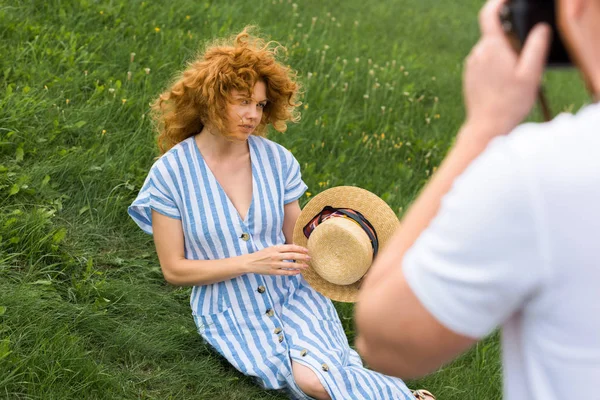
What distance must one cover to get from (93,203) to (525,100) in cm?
376

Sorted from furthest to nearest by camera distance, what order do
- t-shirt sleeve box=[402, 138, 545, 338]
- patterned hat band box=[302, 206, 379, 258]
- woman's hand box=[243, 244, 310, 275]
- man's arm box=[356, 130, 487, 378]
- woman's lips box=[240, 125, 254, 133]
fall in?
patterned hat band box=[302, 206, 379, 258], woman's lips box=[240, 125, 254, 133], woman's hand box=[243, 244, 310, 275], man's arm box=[356, 130, 487, 378], t-shirt sleeve box=[402, 138, 545, 338]

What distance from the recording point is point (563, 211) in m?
1.11

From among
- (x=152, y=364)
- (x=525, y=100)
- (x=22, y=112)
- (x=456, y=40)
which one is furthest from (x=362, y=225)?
(x=456, y=40)

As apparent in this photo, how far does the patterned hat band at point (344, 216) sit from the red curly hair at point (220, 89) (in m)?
0.50

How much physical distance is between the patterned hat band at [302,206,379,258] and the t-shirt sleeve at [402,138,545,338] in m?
2.70

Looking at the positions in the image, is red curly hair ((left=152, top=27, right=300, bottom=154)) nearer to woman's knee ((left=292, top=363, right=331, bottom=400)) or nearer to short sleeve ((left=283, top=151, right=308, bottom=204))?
short sleeve ((left=283, top=151, right=308, bottom=204))

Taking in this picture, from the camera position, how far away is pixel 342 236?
380cm

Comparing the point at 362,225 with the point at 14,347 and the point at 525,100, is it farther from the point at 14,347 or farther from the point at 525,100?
the point at 525,100

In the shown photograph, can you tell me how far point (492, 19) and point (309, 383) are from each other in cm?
273

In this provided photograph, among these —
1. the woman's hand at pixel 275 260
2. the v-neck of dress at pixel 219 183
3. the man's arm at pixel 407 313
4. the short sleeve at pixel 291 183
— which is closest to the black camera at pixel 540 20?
the man's arm at pixel 407 313

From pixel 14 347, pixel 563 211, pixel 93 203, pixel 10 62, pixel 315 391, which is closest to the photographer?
pixel 563 211

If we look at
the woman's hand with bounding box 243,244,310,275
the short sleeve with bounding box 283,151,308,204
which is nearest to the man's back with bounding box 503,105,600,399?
the woman's hand with bounding box 243,244,310,275

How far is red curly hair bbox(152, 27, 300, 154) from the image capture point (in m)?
3.78

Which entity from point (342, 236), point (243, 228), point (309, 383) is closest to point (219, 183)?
point (243, 228)
